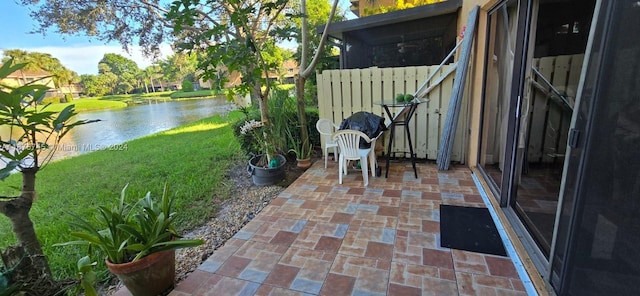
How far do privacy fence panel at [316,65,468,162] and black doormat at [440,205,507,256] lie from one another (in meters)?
Answer: 1.58

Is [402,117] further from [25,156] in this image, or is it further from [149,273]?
[25,156]

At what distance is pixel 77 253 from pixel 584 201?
3736 mm

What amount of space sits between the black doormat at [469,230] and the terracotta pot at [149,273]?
2020mm

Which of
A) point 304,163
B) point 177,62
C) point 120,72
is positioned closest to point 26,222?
point 304,163

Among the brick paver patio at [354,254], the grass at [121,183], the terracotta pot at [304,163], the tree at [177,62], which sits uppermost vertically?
the tree at [177,62]

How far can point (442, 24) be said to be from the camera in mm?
5781

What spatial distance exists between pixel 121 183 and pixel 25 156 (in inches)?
128

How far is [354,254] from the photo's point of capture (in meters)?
2.10

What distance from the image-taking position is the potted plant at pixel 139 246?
1.67m

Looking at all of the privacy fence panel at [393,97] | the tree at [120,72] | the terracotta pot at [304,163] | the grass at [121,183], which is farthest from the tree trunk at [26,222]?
the tree at [120,72]

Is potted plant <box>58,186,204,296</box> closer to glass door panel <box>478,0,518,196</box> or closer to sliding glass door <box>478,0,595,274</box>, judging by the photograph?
sliding glass door <box>478,0,595,274</box>

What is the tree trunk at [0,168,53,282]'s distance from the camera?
1.58 m

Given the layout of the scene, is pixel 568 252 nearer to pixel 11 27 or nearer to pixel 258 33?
pixel 258 33

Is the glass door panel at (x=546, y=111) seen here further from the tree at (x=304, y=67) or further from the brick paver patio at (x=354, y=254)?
the tree at (x=304, y=67)
